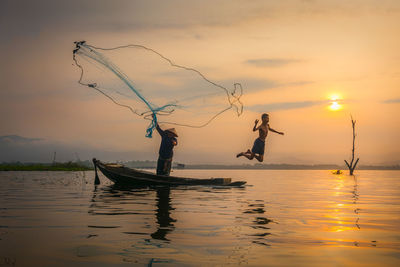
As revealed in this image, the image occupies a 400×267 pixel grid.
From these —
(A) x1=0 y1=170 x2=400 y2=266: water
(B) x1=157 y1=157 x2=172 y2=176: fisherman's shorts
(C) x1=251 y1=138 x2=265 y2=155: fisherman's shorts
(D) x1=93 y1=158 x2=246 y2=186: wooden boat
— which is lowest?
(A) x1=0 y1=170 x2=400 y2=266: water

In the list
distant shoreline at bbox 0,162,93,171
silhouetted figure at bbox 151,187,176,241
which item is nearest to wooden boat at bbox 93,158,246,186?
silhouetted figure at bbox 151,187,176,241

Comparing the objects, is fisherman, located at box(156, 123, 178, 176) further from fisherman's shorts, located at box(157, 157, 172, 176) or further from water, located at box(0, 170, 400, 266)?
water, located at box(0, 170, 400, 266)

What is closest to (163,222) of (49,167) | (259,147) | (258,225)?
(258,225)

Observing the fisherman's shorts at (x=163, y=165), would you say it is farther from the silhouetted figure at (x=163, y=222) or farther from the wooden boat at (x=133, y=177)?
the silhouetted figure at (x=163, y=222)

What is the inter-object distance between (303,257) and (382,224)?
243 inches

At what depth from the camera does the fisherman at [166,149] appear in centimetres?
2939

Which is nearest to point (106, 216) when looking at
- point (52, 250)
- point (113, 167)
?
point (52, 250)

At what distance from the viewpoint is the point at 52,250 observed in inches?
341

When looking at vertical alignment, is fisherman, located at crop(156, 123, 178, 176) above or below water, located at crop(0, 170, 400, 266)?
above

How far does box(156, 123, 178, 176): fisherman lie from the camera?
29.4m

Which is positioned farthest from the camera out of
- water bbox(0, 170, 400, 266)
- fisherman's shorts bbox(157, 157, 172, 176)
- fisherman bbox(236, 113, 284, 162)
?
fisherman's shorts bbox(157, 157, 172, 176)

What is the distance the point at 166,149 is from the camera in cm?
2997

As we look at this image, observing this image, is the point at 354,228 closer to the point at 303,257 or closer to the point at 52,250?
the point at 303,257

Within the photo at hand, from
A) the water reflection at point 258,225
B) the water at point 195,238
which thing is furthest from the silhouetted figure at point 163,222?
the water reflection at point 258,225
